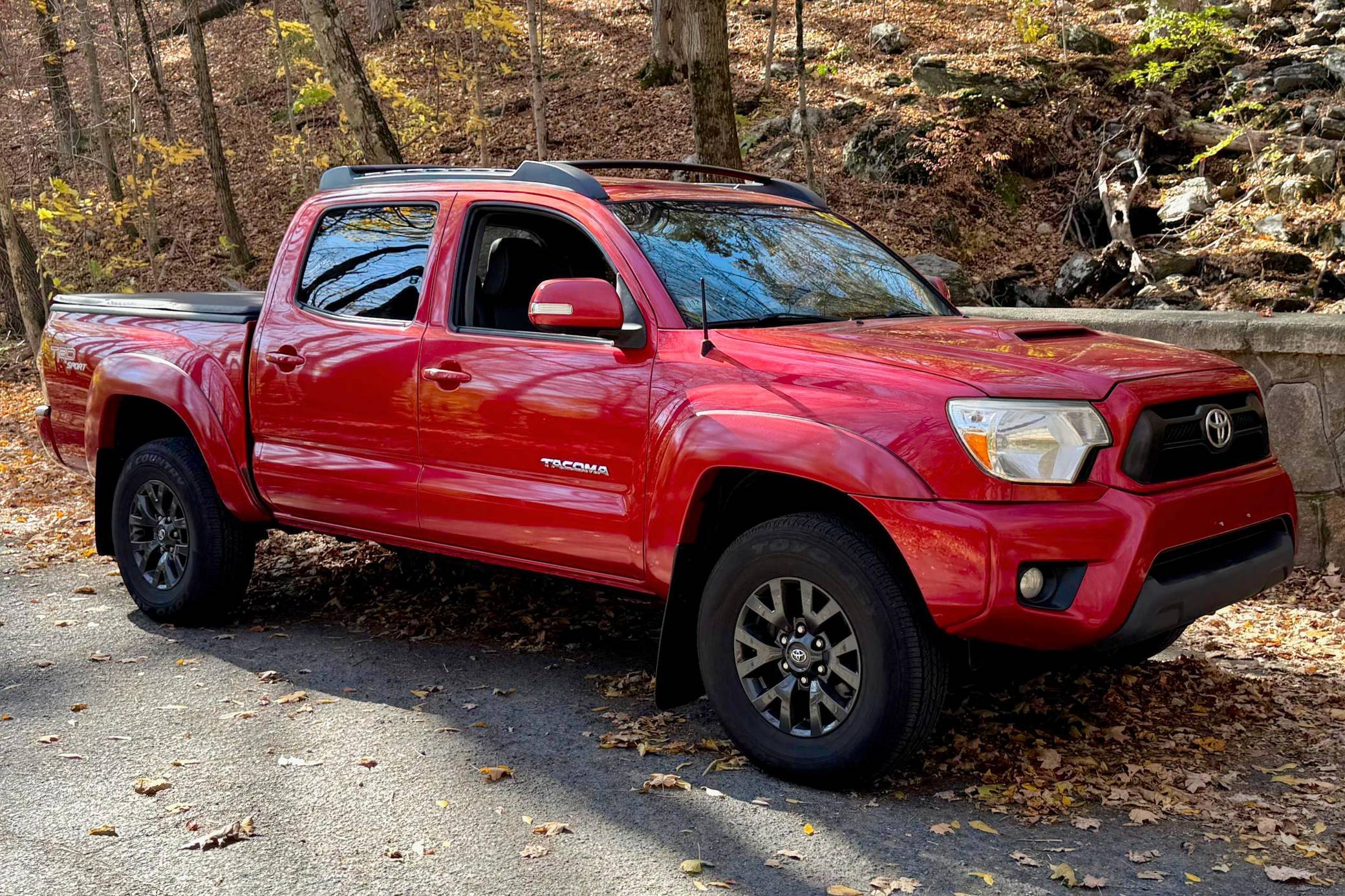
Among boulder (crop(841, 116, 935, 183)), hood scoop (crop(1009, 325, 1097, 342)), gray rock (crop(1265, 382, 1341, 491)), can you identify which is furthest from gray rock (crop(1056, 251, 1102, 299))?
hood scoop (crop(1009, 325, 1097, 342))

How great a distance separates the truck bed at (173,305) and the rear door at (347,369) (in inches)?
11.8

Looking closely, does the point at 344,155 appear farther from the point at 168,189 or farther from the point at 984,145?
the point at 984,145

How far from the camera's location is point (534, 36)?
12.9m

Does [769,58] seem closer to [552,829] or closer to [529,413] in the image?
[529,413]

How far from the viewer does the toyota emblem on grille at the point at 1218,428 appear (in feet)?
13.1

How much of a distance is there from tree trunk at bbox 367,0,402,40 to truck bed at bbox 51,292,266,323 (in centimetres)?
2145

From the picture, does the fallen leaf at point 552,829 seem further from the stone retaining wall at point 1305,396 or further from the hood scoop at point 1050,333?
the stone retaining wall at point 1305,396

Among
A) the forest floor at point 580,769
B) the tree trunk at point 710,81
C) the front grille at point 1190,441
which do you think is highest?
the tree trunk at point 710,81

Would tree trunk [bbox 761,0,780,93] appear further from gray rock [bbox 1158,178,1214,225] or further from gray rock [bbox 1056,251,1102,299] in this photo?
gray rock [bbox 1056,251,1102,299]

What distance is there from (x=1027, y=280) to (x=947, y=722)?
9.33 m

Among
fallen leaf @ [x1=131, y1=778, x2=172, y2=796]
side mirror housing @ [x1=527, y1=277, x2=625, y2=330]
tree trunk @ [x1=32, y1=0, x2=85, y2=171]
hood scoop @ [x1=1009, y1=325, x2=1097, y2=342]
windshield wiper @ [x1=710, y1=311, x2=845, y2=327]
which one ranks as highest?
tree trunk @ [x1=32, y1=0, x2=85, y2=171]

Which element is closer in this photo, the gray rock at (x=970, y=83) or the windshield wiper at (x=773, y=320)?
the windshield wiper at (x=773, y=320)

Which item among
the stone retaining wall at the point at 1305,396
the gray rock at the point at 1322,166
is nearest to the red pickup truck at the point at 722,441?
the stone retaining wall at the point at 1305,396

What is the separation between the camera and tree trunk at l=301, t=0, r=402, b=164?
419 inches
